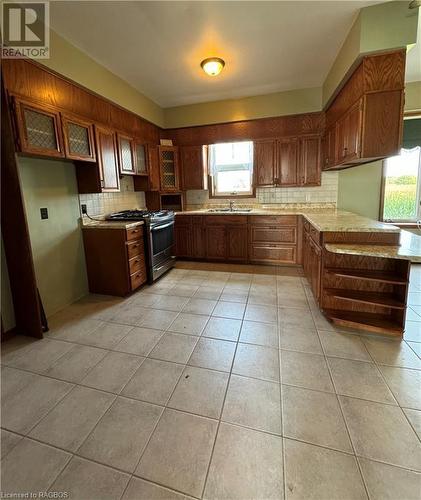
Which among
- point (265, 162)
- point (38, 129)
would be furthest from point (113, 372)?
point (265, 162)

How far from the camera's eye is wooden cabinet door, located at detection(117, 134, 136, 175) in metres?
3.50

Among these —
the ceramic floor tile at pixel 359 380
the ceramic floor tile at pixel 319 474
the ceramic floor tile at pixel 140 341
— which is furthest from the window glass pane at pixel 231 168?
the ceramic floor tile at pixel 319 474

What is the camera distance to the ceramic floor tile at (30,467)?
45.3 inches

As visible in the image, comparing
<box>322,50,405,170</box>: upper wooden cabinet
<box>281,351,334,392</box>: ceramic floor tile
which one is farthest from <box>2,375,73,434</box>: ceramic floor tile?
<box>322,50,405,170</box>: upper wooden cabinet

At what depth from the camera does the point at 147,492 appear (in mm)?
1112

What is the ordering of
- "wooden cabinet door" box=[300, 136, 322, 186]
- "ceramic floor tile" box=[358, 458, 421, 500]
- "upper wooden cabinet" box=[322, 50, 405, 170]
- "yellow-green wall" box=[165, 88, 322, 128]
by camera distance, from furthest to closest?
"wooden cabinet door" box=[300, 136, 322, 186]
"yellow-green wall" box=[165, 88, 322, 128]
"upper wooden cabinet" box=[322, 50, 405, 170]
"ceramic floor tile" box=[358, 458, 421, 500]

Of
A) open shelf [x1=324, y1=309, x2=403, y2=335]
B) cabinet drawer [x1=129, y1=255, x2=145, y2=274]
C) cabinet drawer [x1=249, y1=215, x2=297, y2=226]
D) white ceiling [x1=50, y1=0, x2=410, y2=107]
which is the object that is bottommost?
open shelf [x1=324, y1=309, x2=403, y2=335]

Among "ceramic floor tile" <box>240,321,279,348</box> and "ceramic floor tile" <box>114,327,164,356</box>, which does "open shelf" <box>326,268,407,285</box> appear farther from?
"ceramic floor tile" <box>114,327,164,356</box>

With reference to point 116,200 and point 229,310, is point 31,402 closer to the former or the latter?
point 229,310

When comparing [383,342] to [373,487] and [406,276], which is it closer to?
[406,276]

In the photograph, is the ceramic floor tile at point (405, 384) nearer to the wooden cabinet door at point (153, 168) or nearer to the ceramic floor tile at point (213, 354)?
the ceramic floor tile at point (213, 354)

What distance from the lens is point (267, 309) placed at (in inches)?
111

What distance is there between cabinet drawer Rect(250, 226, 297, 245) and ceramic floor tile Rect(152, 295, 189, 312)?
177 cm

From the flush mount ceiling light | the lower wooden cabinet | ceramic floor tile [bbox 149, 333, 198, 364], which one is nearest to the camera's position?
ceramic floor tile [bbox 149, 333, 198, 364]
